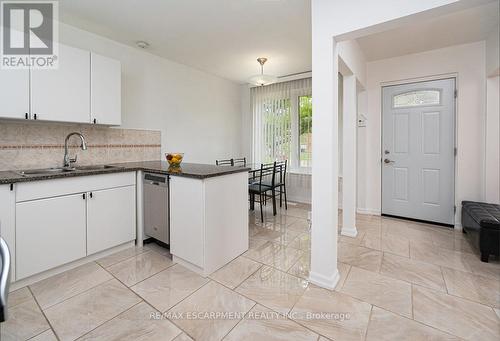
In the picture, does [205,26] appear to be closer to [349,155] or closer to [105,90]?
[105,90]

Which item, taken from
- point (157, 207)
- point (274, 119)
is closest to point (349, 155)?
point (274, 119)

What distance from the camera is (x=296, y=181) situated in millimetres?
4660

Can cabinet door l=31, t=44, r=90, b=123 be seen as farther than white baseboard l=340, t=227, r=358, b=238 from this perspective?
No

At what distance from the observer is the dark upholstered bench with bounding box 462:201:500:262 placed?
87.0 inches

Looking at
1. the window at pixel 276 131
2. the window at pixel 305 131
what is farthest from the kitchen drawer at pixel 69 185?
the window at pixel 305 131

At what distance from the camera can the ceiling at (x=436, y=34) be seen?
241cm

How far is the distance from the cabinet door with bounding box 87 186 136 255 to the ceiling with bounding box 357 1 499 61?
10.9 ft

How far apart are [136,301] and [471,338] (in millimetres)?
2158

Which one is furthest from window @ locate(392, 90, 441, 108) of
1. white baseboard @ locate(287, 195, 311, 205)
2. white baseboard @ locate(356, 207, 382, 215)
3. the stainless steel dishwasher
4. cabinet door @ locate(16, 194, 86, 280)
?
cabinet door @ locate(16, 194, 86, 280)

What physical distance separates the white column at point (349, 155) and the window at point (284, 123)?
5.11 feet

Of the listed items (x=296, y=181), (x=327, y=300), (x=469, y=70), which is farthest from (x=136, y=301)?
(x=469, y=70)

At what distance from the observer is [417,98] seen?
11.4 feet

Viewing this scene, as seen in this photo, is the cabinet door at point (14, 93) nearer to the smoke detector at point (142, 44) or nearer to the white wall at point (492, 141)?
the smoke detector at point (142, 44)

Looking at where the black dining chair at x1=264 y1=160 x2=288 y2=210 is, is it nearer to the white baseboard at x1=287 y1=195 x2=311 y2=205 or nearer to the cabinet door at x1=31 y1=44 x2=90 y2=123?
the white baseboard at x1=287 y1=195 x2=311 y2=205
